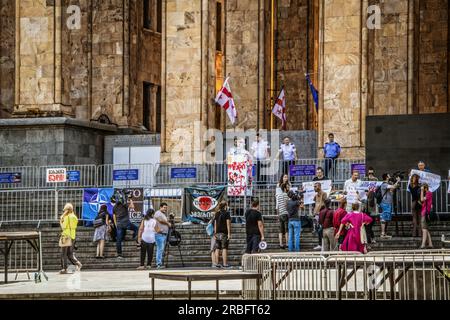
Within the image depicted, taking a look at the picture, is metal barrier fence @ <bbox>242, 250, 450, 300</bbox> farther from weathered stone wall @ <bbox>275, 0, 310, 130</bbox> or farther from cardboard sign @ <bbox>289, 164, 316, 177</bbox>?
weathered stone wall @ <bbox>275, 0, 310, 130</bbox>

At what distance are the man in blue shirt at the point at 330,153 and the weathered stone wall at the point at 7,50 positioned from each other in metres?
15.7

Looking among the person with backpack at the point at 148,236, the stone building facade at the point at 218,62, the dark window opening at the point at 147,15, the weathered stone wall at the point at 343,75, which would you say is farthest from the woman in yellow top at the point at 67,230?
the dark window opening at the point at 147,15

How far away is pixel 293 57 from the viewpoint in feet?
172

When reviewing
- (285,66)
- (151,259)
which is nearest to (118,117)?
(285,66)

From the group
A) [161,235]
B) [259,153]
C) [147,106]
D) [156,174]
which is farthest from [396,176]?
[147,106]

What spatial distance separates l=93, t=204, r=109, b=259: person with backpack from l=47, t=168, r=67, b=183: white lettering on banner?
15.5 ft

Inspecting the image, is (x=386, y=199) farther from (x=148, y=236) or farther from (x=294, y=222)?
(x=148, y=236)

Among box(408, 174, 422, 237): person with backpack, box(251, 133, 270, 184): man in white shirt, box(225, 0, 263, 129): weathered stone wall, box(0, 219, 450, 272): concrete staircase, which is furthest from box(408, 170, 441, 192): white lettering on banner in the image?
box(225, 0, 263, 129): weathered stone wall

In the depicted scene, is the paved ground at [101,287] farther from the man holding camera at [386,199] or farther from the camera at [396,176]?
the camera at [396,176]

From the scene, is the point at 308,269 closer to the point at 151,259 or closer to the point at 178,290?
the point at 178,290

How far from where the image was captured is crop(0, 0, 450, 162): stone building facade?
4094 cm

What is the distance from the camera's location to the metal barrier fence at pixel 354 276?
19.5m
